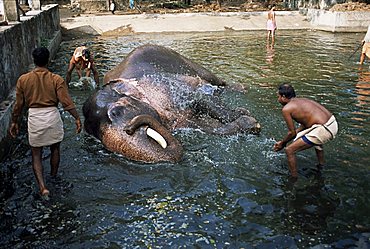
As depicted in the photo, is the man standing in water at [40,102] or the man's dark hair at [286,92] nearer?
the man standing in water at [40,102]

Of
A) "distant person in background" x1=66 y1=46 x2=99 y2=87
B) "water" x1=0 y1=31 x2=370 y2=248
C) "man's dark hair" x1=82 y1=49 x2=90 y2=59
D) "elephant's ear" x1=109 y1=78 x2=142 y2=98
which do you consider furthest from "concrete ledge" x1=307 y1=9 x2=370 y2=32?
"elephant's ear" x1=109 y1=78 x2=142 y2=98

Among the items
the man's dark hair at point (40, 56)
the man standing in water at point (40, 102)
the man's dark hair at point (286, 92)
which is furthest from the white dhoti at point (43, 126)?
the man's dark hair at point (286, 92)

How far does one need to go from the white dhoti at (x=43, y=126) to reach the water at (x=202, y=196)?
0.62 meters

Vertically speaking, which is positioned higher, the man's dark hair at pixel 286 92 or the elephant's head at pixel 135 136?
the man's dark hair at pixel 286 92

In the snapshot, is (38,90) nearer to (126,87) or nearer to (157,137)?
(157,137)

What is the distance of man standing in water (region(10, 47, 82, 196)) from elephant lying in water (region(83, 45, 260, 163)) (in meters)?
1.00

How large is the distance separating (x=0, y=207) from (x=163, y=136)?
2312mm

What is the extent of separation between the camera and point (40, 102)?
5.44 metres

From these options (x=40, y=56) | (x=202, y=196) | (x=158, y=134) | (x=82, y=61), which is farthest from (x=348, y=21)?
(x=40, y=56)

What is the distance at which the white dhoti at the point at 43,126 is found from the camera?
5.48 metres

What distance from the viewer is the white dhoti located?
5480 millimetres

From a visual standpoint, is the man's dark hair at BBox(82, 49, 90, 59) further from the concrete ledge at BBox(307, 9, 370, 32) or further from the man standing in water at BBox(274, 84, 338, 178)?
the concrete ledge at BBox(307, 9, 370, 32)

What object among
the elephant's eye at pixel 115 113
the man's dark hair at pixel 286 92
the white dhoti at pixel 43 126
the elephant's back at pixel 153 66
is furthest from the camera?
the elephant's back at pixel 153 66

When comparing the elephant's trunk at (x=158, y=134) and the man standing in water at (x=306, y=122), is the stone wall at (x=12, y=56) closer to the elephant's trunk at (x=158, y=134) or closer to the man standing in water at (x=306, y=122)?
the elephant's trunk at (x=158, y=134)
